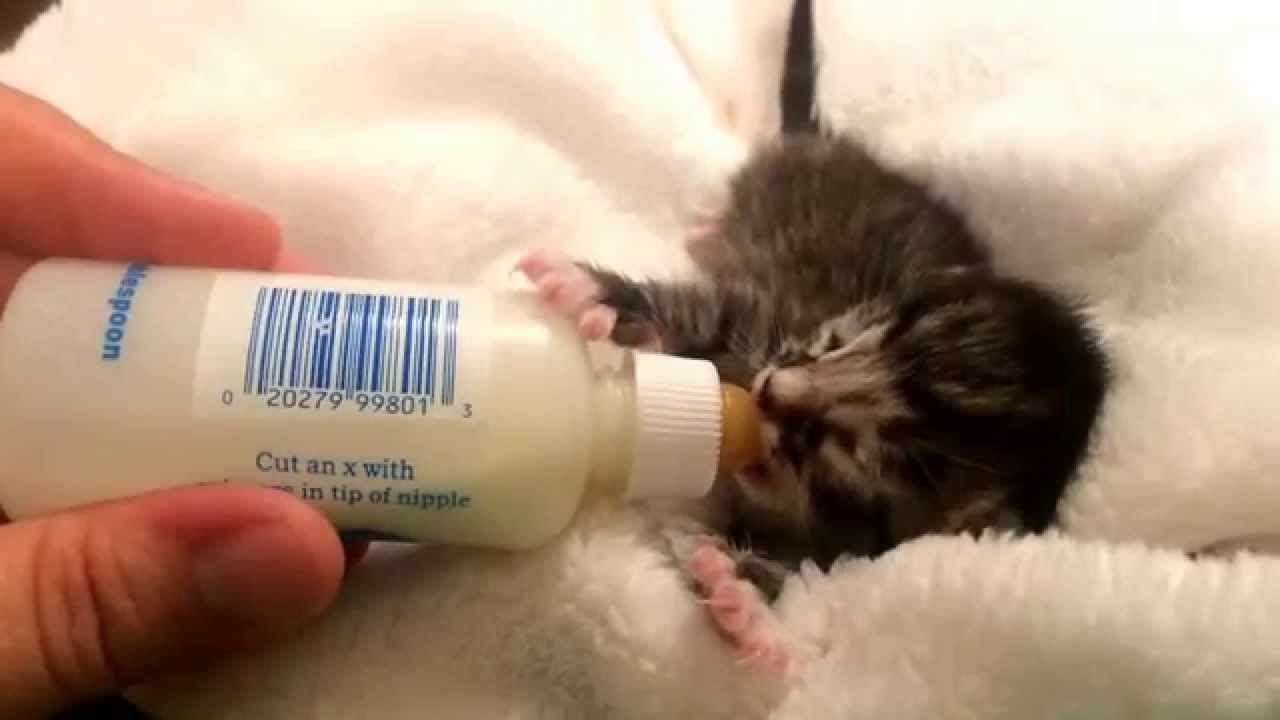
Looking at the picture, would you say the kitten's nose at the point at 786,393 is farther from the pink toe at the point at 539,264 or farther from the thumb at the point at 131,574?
the thumb at the point at 131,574

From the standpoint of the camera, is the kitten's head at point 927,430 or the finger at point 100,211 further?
the kitten's head at point 927,430

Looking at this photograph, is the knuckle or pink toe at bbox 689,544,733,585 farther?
pink toe at bbox 689,544,733,585

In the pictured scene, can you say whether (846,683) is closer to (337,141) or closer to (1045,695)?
(1045,695)

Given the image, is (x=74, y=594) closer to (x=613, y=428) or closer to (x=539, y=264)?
(x=613, y=428)

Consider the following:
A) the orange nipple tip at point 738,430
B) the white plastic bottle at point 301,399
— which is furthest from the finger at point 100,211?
the orange nipple tip at point 738,430

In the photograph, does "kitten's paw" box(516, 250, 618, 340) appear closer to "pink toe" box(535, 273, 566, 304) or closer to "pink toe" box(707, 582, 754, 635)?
"pink toe" box(535, 273, 566, 304)

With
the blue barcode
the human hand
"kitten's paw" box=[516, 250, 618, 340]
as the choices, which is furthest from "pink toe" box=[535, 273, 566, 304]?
the human hand
